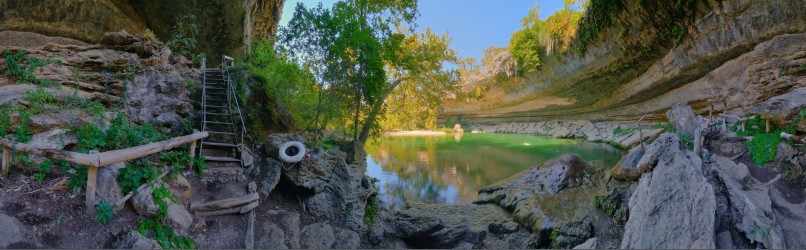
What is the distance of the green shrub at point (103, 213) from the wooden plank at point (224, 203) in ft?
3.18

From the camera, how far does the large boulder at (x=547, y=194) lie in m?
6.23

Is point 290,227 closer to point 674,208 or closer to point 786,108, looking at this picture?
point 674,208

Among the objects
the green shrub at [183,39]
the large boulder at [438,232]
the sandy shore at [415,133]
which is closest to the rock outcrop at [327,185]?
the large boulder at [438,232]

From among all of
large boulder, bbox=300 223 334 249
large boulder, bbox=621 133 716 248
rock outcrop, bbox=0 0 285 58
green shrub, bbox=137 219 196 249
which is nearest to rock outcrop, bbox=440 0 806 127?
large boulder, bbox=621 133 716 248

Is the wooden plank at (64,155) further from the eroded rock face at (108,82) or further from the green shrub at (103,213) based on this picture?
the eroded rock face at (108,82)

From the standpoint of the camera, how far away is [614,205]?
5520 mm

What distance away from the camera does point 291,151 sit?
5449mm

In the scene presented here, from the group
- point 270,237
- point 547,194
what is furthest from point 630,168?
point 270,237

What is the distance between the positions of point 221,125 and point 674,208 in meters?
6.83

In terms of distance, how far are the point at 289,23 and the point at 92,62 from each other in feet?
12.1

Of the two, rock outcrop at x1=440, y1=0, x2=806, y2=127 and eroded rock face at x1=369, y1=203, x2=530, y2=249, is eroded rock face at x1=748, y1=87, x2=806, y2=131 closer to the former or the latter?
rock outcrop at x1=440, y1=0, x2=806, y2=127

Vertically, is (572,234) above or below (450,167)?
below

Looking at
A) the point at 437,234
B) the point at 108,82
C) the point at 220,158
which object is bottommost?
the point at 437,234

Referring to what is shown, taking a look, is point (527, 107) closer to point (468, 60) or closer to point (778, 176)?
point (468, 60)
